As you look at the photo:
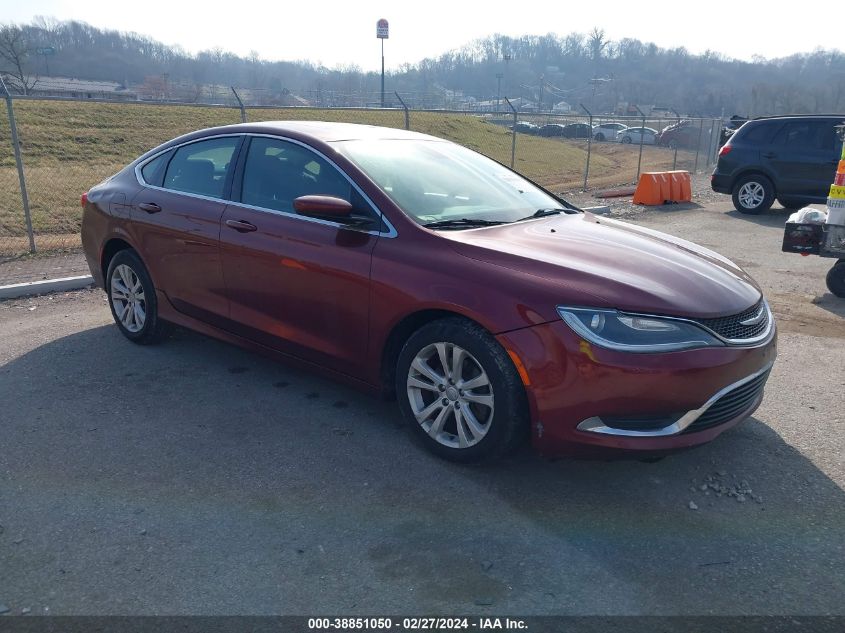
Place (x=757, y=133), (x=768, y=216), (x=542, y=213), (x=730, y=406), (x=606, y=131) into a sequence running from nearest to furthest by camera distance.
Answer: (x=730, y=406) < (x=542, y=213) < (x=757, y=133) < (x=768, y=216) < (x=606, y=131)

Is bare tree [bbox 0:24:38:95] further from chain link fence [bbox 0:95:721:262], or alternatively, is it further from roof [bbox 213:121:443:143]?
roof [bbox 213:121:443:143]

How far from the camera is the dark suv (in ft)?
40.3

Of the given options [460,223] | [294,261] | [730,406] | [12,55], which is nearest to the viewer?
[730,406]

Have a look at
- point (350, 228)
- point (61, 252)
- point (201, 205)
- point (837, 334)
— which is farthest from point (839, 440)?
point (61, 252)

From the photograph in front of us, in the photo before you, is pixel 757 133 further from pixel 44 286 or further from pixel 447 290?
pixel 44 286

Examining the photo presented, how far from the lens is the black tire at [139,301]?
5277 millimetres

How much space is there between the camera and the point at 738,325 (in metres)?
3.44

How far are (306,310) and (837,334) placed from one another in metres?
4.68

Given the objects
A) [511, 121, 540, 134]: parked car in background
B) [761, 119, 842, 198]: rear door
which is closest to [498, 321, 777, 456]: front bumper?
[761, 119, 842, 198]: rear door

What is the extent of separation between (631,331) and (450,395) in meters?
0.97

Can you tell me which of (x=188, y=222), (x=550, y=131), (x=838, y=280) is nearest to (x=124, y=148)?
(x=188, y=222)

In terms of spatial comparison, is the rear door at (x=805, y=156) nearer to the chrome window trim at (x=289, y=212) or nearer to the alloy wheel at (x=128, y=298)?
the chrome window trim at (x=289, y=212)

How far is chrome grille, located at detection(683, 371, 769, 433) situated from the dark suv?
10345 mm

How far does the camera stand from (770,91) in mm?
89375
